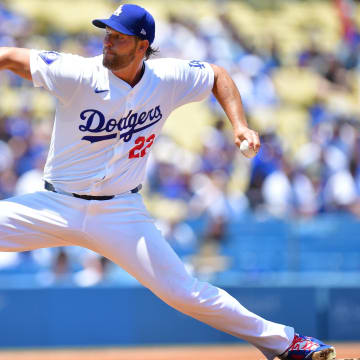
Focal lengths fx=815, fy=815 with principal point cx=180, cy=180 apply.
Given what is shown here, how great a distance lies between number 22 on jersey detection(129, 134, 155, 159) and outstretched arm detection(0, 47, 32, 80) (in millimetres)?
697

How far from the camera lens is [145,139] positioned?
4.50 meters

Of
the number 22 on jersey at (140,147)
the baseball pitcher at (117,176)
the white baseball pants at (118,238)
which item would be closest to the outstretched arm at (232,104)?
the baseball pitcher at (117,176)

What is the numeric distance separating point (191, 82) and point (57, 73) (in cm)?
82

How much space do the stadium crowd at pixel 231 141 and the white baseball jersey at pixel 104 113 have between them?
13.9 feet

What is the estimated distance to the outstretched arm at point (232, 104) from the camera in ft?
14.0

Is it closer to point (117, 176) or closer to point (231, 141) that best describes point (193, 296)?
point (117, 176)

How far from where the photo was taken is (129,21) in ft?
14.0

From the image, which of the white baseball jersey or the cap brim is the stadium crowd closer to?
the white baseball jersey

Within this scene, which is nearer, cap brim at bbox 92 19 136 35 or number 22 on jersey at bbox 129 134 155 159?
cap brim at bbox 92 19 136 35

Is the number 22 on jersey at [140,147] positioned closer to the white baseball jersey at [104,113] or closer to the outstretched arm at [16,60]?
the white baseball jersey at [104,113]

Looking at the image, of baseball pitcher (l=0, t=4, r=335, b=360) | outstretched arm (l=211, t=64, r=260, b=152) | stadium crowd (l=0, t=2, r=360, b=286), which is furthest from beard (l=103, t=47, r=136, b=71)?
stadium crowd (l=0, t=2, r=360, b=286)

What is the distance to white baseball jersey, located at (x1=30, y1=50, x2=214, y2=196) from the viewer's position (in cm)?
420

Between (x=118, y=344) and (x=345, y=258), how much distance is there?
2.71 meters

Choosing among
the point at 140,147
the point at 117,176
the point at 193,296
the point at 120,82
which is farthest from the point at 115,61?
the point at 193,296
